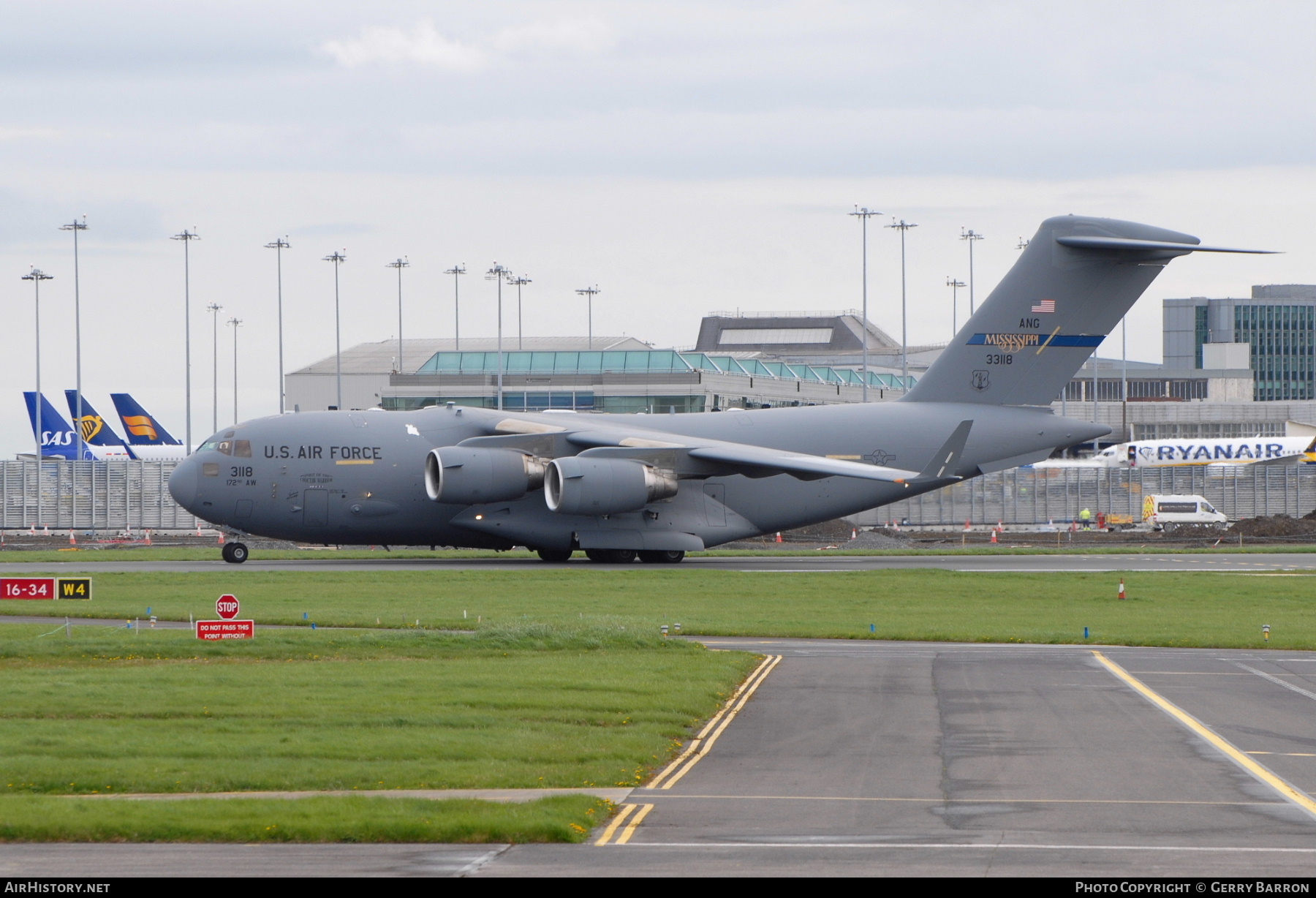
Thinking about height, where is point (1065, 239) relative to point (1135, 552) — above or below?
above

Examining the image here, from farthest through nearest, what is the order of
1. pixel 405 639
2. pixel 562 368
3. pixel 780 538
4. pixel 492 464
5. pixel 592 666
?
pixel 562 368, pixel 780 538, pixel 492 464, pixel 405 639, pixel 592 666

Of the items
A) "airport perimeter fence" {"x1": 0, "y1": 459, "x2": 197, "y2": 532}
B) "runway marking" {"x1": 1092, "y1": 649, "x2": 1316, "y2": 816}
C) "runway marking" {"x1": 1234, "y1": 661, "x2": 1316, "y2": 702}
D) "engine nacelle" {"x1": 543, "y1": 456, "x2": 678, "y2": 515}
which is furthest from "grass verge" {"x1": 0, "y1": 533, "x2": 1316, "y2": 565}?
"runway marking" {"x1": 1092, "y1": 649, "x2": 1316, "y2": 816}

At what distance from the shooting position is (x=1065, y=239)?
44188 millimetres

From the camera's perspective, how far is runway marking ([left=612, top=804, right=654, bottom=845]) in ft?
36.2

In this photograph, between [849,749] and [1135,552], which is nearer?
[849,749]

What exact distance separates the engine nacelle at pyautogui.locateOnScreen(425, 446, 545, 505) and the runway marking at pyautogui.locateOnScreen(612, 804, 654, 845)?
1102 inches

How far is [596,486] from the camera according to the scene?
131 ft

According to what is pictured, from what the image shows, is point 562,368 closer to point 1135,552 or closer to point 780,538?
Result: point 780,538

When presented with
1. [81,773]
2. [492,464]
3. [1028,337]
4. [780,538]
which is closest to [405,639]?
[81,773]

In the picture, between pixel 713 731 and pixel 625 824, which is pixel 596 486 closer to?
pixel 713 731

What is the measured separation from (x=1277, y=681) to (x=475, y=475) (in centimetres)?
2310

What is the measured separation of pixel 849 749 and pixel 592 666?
269 inches

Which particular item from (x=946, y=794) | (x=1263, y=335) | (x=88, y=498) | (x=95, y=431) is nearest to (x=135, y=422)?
(x=95, y=431)

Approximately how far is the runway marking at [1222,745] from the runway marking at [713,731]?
198 inches
